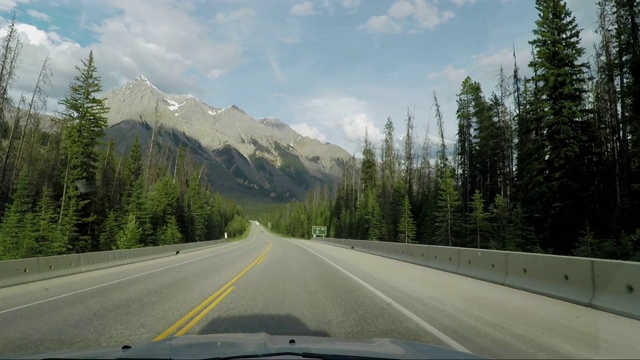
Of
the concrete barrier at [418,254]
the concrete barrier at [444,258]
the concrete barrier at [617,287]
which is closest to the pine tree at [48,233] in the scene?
the concrete barrier at [418,254]

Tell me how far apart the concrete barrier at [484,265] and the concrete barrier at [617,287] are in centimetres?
411

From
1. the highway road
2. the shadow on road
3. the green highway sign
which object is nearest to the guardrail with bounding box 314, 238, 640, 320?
the highway road

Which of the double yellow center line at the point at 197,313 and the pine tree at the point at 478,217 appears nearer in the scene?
the double yellow center line at the point at 197,313

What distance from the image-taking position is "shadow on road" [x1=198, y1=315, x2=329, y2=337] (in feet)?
22.3

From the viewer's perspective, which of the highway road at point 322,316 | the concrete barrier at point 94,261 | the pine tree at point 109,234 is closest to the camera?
the highway road at point 322,316

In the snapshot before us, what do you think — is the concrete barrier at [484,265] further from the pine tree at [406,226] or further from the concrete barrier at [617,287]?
the pine tree at [406,226]

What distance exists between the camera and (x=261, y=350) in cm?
406

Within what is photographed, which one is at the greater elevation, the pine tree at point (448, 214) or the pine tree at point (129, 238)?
the pine tree at point (448, 214)

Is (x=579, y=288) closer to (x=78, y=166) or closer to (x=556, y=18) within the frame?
(x=556, y=18)

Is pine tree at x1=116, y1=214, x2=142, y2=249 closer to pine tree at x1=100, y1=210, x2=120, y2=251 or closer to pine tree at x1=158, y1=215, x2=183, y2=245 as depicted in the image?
pine tree at x1=100, y1=210, x2=120, y2=251

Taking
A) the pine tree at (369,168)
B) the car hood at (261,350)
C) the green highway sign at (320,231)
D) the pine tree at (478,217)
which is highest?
the pine tree at (369,168)

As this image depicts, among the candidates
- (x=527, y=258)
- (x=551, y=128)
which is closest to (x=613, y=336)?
(x=527, y=258)

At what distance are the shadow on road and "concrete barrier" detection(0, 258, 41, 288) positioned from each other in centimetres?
930

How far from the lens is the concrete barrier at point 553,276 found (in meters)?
9.17
